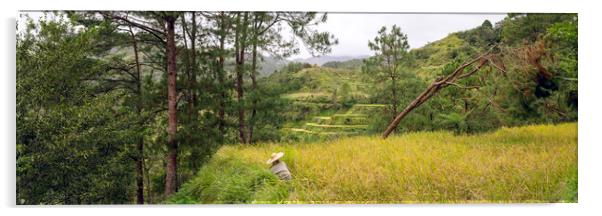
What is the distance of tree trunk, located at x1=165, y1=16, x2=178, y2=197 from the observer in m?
4.83

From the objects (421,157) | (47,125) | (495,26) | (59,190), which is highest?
(495,26)

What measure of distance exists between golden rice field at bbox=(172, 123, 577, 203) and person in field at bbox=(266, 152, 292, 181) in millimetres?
65

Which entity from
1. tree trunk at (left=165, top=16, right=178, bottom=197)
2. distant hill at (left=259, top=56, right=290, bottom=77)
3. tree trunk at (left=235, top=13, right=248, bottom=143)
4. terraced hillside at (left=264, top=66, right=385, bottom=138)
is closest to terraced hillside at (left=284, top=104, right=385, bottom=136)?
terraced hillside at (left=264, top=66, right=385, bottom=138)

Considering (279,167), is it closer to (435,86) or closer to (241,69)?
(241,69)

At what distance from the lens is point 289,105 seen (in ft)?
16.1

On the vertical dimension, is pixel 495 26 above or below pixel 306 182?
above

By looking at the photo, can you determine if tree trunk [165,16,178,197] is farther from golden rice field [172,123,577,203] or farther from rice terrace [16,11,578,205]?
golden rice field [172,123,577,203]

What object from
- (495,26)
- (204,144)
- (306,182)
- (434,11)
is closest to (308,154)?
(306,182)

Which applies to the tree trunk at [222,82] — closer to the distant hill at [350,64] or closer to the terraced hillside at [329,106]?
the terraced hillside at [329,106]

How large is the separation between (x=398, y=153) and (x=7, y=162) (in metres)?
3.70

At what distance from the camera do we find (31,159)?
15.0 ft

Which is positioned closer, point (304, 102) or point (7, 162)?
point (7, 162)

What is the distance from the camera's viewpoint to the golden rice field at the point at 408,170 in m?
4.58

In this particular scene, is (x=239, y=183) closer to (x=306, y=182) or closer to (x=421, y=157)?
(x=306, y=182)
